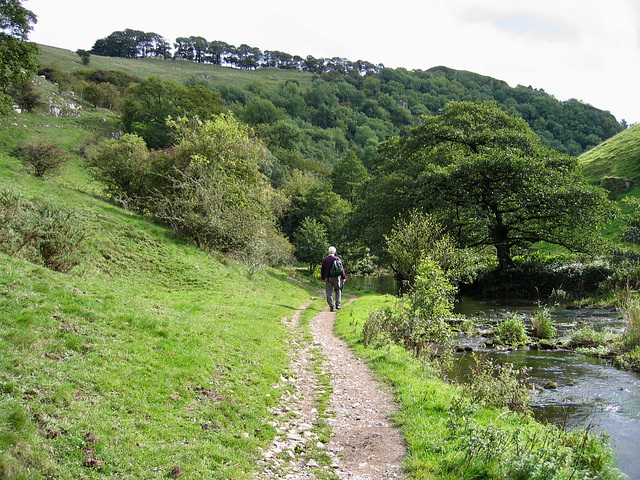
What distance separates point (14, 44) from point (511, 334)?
37129mm

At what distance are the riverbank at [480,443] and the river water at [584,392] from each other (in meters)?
0.61

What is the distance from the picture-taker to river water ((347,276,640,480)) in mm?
9156

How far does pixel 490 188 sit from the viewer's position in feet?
110

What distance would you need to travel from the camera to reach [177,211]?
29.4 meters

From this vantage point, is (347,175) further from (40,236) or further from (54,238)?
(40,236)

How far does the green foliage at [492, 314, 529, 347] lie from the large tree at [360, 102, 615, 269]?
14178 mm

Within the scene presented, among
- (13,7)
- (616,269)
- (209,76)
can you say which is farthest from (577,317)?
(209,76)

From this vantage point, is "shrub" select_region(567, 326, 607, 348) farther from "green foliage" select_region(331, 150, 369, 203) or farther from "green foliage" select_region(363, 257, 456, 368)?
"green foliage" select_region(331, 150, 369, 203)

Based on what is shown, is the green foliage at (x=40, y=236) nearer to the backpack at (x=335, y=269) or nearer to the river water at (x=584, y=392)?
the backpack at (x=335, y=269)

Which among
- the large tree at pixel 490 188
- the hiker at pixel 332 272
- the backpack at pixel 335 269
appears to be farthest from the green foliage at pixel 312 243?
the backpack at pixel 335 269

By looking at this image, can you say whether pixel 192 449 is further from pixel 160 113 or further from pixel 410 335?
pixel 160 113

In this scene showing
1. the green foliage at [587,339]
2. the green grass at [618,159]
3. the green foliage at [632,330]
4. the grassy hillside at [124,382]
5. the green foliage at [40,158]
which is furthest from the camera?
the green grass at [618,159]

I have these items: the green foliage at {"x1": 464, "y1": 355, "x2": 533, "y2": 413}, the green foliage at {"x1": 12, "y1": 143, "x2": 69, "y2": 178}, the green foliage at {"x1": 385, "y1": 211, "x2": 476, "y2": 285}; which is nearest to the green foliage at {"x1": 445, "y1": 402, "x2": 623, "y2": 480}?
the green foliage at {"x1": 464, "y1": 355, "x2": 533, "y2": 413}

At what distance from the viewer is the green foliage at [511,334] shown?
725 inches
